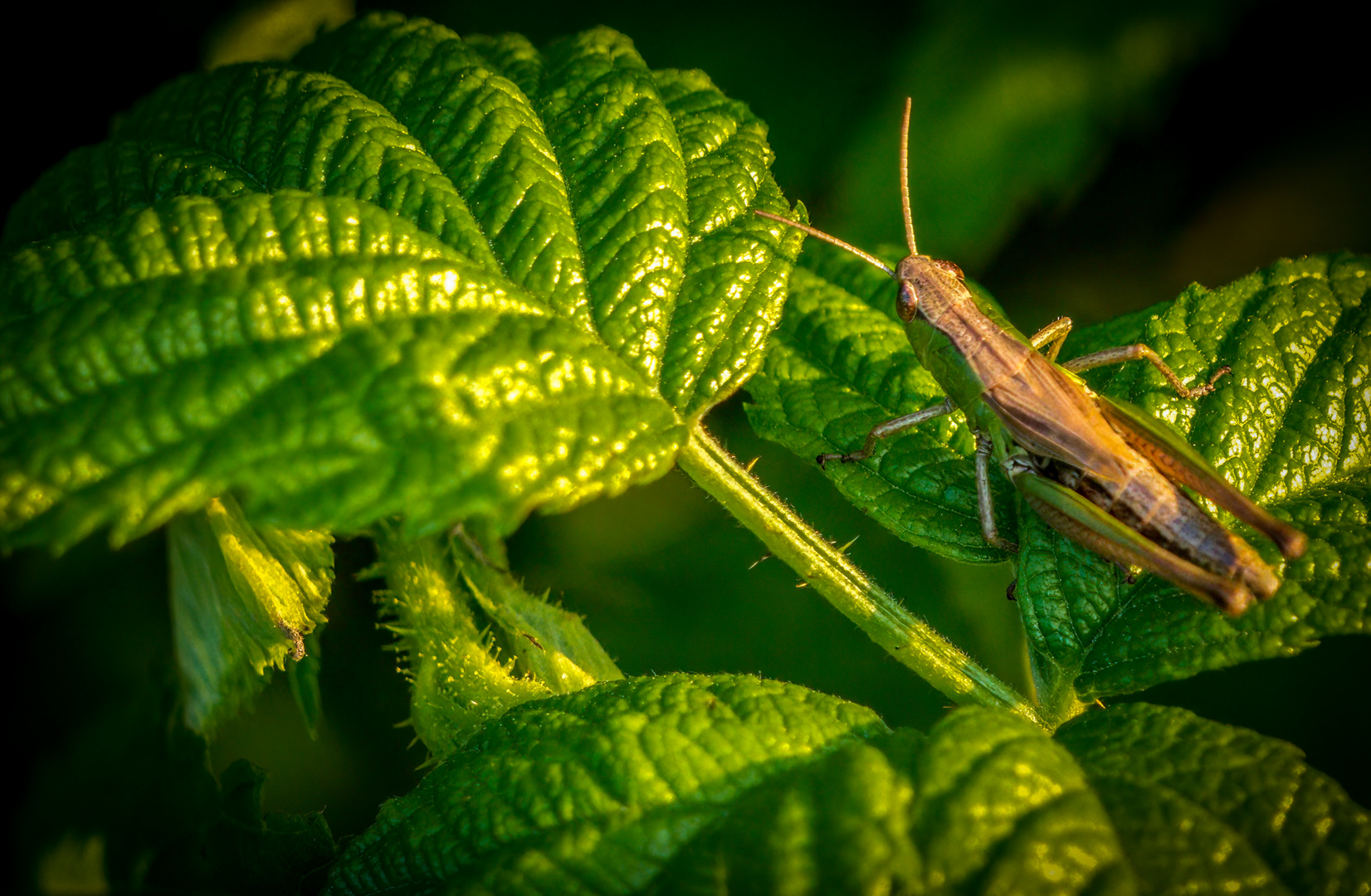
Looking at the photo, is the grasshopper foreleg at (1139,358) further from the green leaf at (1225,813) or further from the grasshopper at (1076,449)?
the green leaf at (1225,813)

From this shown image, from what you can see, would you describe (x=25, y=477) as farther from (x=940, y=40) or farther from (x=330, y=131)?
(x=940, y=40)

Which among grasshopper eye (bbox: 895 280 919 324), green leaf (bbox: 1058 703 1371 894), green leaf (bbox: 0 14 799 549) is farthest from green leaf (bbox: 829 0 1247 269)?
green leaf (bbox: 1058 703 1371 894)

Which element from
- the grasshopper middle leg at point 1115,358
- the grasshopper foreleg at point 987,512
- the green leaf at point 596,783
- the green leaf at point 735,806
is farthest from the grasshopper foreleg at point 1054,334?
the green leaf at point 596,783

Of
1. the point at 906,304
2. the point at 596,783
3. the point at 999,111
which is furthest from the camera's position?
the point at 999,111

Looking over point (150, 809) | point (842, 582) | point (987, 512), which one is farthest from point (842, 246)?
point (150, 809)

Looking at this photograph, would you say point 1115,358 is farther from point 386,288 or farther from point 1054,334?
point 386,288
